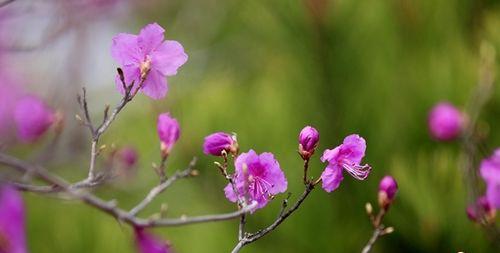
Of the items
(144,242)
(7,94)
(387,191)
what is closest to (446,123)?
(387,191)

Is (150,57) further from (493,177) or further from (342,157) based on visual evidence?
(493,177)

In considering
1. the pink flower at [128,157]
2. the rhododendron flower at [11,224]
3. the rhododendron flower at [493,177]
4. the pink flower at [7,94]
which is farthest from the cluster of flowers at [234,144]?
the pink flower at [7,94]

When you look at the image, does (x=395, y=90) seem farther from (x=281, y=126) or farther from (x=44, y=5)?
(x=44, y=5)

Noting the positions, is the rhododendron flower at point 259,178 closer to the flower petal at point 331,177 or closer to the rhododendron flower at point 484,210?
the flower petal at point 331,177

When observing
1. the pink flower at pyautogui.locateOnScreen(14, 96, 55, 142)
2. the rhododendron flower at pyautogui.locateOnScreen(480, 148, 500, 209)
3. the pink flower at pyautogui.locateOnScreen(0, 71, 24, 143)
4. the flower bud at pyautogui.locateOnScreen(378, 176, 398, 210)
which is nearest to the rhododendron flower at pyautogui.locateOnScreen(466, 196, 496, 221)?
the rhododendron flower at pyautogui.locateOnScreen(480, 148, 500, 209)

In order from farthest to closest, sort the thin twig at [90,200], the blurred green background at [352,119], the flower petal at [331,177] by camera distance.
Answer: the blurred green background at [352,119] → the flower petal at [331,177] → the thin twig at [90,200]

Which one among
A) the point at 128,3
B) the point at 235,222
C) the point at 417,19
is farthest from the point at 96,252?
the point at 128,3

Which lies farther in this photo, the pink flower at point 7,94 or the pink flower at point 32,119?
the pink flower at point 7,94
